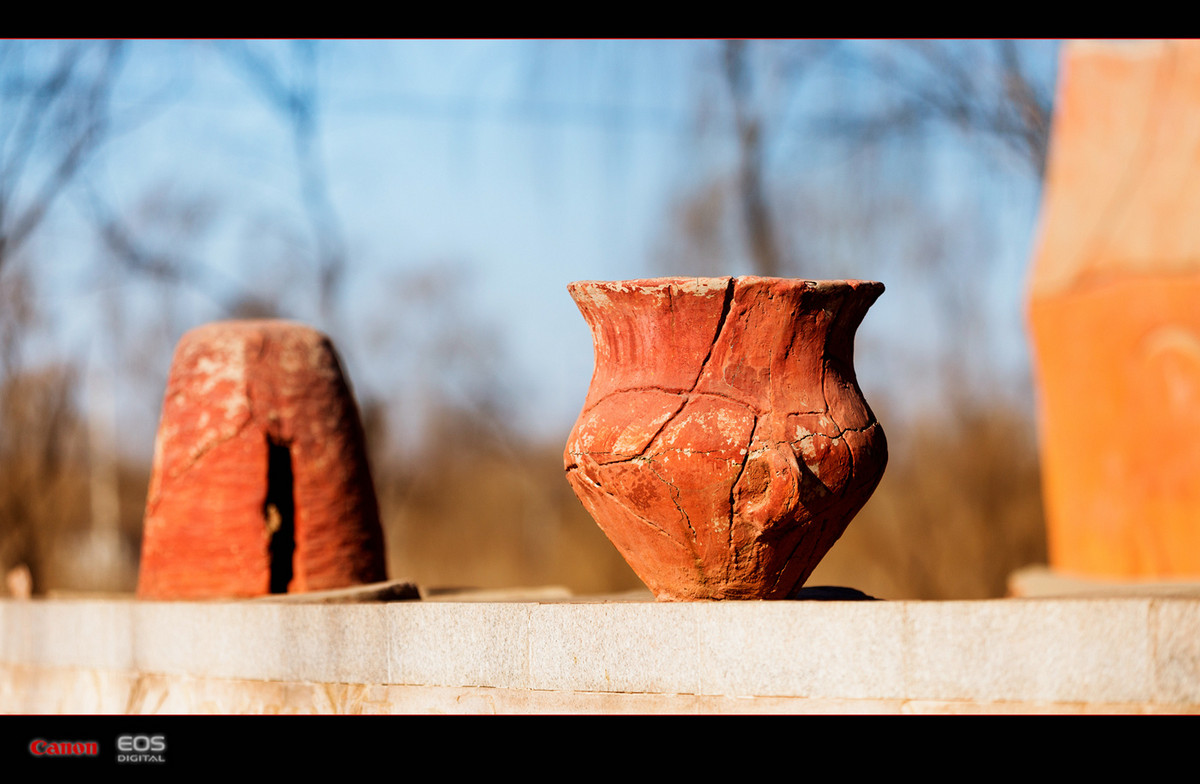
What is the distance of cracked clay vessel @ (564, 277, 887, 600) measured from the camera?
407 centimetres

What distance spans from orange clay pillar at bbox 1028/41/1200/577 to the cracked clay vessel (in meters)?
4.86

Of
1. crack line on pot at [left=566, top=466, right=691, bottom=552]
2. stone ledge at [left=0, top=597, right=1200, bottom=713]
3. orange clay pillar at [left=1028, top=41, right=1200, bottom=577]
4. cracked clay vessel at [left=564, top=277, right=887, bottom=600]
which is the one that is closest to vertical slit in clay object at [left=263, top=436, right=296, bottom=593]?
stone ledge at [left=0, top=597, right=1200, bottom=713]

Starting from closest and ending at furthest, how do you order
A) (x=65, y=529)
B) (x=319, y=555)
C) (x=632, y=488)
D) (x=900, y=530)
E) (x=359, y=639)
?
(x=632, y=488)
(x=359, y=639)
(x=319, y=555)
(x=900, y=530)
(x=65, y=529)

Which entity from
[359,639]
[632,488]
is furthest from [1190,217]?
[359,639]

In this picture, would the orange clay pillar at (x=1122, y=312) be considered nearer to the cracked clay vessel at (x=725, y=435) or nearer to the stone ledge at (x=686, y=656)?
the cracked clay vessel at (x=725, y=435)

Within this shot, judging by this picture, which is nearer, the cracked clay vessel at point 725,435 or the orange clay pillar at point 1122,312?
the cracked clay vessel at point 725,435

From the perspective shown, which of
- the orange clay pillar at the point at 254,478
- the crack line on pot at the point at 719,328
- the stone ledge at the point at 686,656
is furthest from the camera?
the orange clay pillar at the point at 254,478

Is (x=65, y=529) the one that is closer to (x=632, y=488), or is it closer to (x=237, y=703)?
(x=237, y=703)

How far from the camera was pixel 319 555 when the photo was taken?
6172 millimetres

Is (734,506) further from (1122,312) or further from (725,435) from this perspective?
(1122,312)

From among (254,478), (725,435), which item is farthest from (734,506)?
(254,478)

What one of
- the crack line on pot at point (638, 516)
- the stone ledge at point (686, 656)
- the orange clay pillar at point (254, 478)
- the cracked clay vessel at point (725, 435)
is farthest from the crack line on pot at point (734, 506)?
the orange clay pillar at point (254, 478)

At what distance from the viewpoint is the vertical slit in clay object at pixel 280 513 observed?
611 centimetres

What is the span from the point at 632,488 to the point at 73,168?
11.6m
